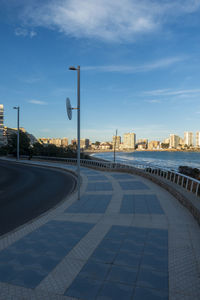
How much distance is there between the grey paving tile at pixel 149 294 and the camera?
3.15 m

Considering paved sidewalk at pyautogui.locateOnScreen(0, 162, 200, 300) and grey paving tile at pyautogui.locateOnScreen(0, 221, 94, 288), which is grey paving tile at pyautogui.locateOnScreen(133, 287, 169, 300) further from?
grey paving tile at pyautogui.locateOnScreen(0, 221, 94, 288)

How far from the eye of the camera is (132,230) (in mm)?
5867

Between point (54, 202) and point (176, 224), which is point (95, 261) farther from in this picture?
point (54, 202)

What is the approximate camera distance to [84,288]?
11.1 ft

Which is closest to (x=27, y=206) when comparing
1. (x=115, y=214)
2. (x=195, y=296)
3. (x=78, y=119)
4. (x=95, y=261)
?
(x=115, y=214)

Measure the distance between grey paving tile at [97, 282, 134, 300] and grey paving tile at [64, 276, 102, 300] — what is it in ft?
0.35

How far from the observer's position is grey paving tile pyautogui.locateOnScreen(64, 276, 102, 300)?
10.6ft

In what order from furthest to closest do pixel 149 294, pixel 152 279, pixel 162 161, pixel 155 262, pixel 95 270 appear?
1. pixel 162 161
2. pixel 155 262
3. pixel 95 270
4. pixel 152 279
5. pixel 149 294

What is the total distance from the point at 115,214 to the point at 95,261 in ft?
10.7

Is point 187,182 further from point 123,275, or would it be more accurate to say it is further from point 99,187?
point 123,275

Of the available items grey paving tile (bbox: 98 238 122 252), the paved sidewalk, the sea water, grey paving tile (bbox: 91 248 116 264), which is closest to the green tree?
the sea water

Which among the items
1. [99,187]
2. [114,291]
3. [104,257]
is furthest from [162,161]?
[114,291]

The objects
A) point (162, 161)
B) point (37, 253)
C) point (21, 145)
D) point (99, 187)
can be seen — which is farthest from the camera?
point (162, 161)

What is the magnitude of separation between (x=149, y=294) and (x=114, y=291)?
58cm
